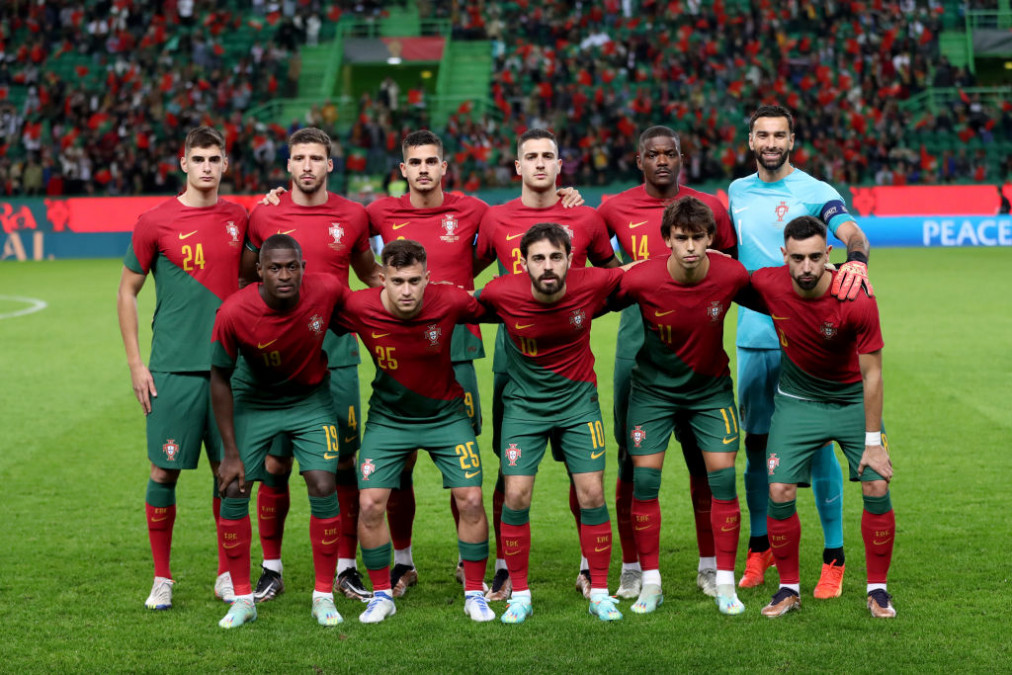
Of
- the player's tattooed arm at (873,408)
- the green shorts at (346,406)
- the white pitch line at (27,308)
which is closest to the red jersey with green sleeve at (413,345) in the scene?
the green shorts at (346,406)

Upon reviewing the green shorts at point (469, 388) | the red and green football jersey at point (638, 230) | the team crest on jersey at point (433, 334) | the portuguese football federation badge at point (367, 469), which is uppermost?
the red and green football jersey at point (638, 230)

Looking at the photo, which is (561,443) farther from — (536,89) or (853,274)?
(536,89)

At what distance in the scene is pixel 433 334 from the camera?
573cm

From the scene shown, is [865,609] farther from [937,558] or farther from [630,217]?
[630,217]

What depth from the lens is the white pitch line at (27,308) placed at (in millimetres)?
17000

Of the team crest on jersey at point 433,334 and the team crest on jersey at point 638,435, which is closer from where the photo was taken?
the team crest on jersey at point 433,334

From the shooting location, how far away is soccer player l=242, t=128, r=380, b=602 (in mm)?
6105

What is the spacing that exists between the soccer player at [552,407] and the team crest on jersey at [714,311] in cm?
47

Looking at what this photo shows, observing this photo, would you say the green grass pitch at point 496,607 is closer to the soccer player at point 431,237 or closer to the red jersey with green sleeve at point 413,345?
the soccer player at point 431,237

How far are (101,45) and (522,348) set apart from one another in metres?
30.2

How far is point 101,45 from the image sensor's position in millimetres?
32531

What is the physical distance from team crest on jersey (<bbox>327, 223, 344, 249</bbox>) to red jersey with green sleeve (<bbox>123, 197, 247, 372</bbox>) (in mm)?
531

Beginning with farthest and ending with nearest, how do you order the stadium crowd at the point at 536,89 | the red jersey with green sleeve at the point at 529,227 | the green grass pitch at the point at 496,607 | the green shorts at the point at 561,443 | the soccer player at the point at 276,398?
the stadium crowd at the point at 536,89
the red jersey with green sleeve at the point at 529,227
the green shorts at the point at 561,443
the soccer player at the point at 276,398
the green grass pitch at the point at 496,607

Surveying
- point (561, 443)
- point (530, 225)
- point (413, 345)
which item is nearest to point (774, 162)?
point (530, 225)
